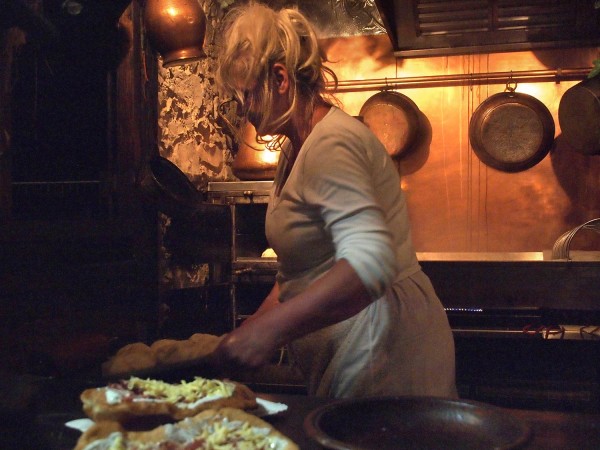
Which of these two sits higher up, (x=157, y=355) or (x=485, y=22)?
(x=485, y=22)

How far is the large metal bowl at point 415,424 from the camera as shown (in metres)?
1.05

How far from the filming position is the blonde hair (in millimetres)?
1649

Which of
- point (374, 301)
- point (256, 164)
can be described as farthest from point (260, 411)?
point (256, 164)

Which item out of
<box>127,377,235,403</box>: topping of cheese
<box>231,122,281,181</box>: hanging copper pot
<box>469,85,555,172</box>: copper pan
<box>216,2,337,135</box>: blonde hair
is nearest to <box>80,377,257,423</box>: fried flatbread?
<box>127,377,235,403</box>: topping of cheese

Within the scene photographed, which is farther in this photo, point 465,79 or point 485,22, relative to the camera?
point 465,79

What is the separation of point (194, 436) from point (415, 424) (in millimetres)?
370

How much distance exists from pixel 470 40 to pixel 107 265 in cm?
241

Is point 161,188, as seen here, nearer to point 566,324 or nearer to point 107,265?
point 107,265

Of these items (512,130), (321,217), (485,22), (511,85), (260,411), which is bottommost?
(260,411)

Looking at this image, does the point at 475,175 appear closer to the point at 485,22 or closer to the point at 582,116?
the point at 582,116

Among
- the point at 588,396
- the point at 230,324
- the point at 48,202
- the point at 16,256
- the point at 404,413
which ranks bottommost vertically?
the point at 588,396

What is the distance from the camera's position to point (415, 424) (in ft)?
3.73

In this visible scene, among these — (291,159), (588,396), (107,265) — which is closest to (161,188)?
(107,265)

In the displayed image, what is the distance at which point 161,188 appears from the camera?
2.97 meters
